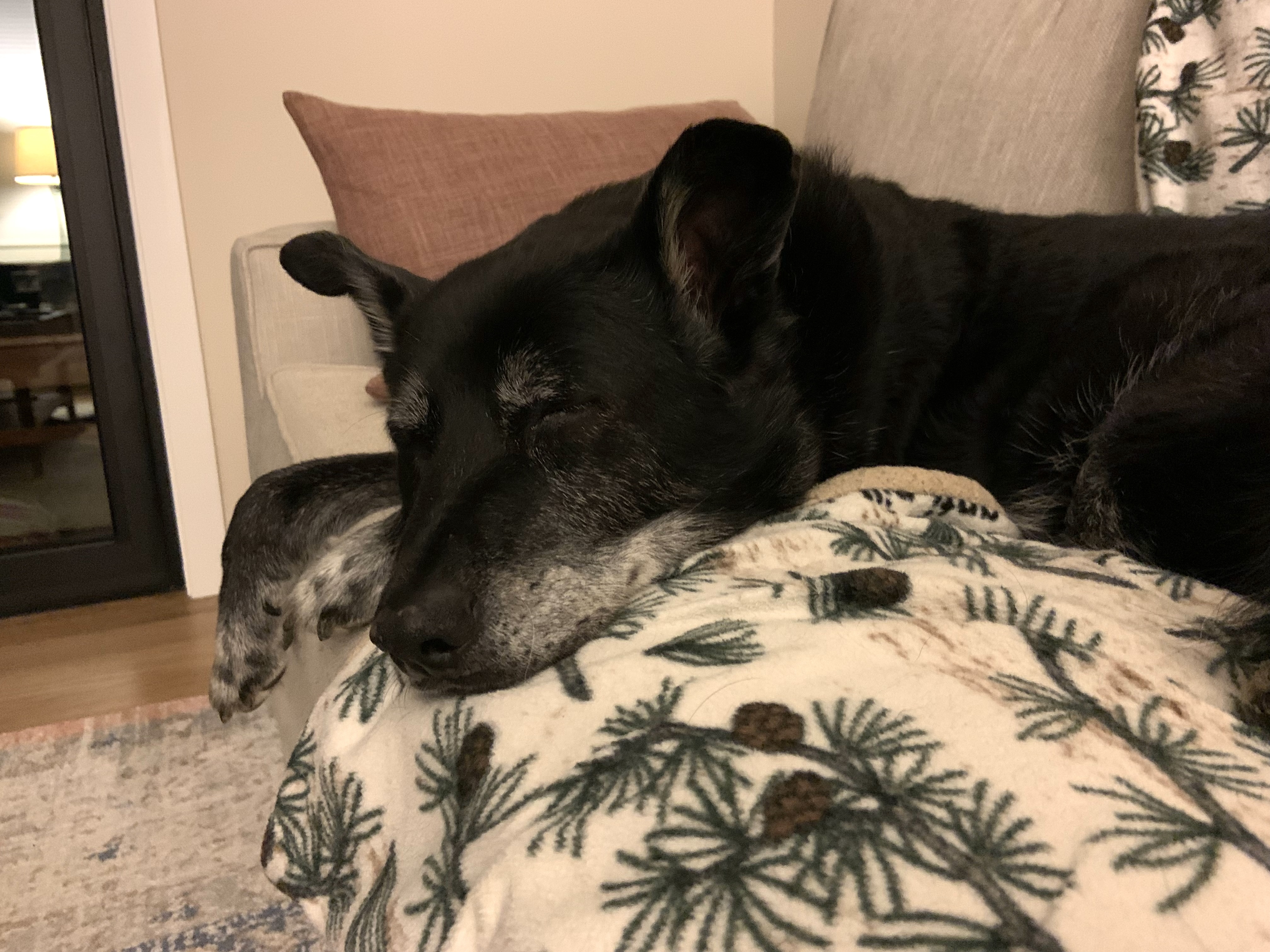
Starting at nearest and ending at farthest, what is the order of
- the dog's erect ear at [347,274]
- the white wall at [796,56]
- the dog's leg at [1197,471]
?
the dog's leg at [1197,471] < the dog's erect ear at [347,274] < the white wall at [796,56]

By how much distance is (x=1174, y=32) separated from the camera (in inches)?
58.1

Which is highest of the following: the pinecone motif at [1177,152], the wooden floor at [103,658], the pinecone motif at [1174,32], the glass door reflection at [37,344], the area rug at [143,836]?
the pinecone motif at [1174,32]

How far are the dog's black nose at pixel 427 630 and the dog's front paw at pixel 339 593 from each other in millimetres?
280

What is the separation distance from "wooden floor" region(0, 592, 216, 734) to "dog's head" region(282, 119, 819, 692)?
1790 mm

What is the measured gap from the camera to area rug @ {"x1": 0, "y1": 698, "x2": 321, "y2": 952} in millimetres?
1526

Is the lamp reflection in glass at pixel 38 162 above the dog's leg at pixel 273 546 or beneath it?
above

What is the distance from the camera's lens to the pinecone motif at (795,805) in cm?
51

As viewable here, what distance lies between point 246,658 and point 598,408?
25.2 inches

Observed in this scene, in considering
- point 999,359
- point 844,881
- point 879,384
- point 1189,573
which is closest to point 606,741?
point 844,881

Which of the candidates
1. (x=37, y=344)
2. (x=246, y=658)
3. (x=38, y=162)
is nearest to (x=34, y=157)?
(x=38, y=162)

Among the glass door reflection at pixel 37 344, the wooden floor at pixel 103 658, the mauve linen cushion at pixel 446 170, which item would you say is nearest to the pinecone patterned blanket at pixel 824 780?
the mauve linen cushion at pixel 446 170

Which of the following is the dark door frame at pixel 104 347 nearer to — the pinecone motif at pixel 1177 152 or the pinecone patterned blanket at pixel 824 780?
the pinecone patterned blanket at pixel 824 780

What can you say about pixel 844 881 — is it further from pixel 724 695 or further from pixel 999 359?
pixel 999 359

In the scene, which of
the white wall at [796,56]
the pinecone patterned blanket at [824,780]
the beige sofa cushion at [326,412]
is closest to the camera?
the pinecone patterned blanket at [824,780]
